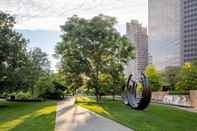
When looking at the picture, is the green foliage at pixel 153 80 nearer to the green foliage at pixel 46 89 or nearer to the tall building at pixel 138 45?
the tall building at pixel 138 45

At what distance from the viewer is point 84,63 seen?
4494 cm

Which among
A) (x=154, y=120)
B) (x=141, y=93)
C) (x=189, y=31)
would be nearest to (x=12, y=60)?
(x=141, y=93)

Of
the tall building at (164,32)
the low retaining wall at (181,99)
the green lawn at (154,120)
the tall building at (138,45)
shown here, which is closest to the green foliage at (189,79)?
the low retaining wall at (181,99)

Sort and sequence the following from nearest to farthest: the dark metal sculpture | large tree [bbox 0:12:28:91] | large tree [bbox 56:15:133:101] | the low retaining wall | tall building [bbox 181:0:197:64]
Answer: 1. the dark metal sculpture
2. large tree [bbox 0:12:28:91]
3. the low retaining wall
4. large tree [bbox 56:15:133:101]
5. tall building [bbox 181:0:197:64]

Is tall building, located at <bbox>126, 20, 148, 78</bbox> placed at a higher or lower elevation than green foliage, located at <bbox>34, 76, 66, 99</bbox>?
higher

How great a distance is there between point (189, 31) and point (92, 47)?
87.0 meters

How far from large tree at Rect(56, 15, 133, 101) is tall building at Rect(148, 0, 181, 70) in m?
80.5

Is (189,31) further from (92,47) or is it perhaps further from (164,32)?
(92,47)

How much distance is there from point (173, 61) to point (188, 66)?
65853 millimetres

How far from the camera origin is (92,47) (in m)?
45.2

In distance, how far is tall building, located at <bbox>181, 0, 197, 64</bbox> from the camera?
123062 millimetres

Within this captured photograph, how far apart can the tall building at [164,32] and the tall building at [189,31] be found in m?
1.74

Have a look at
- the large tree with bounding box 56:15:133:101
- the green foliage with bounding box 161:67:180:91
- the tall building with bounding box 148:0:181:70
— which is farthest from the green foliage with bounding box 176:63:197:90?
the tall building with bounding box 148:0:181:70

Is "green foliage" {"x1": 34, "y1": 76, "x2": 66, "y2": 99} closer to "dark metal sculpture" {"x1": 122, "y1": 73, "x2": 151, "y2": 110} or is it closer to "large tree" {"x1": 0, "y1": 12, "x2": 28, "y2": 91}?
"large tree" {"x1": 0, "y1": 12, "x2": 28, "y2": 91}
